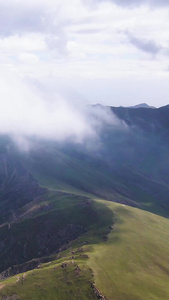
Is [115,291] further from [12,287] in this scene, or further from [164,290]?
[12,287]

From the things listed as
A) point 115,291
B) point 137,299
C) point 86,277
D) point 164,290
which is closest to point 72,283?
point 86,277

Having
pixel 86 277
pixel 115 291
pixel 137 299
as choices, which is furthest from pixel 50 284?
pixel 137 299

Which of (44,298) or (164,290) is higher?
(164,290)

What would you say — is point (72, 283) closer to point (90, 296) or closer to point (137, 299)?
point (90, 296)

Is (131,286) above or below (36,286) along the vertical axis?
above

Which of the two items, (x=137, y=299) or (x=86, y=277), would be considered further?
(x=86, y=277)

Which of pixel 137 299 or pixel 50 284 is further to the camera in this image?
pixel 50 284

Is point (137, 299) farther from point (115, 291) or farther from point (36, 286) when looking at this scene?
point (36, 286)
